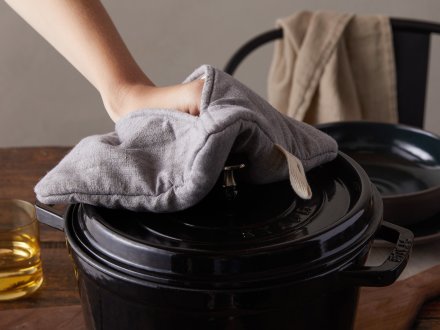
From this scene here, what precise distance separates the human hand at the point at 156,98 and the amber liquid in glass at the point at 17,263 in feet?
0.59

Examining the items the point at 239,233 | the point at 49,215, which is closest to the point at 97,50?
the point at 49,215

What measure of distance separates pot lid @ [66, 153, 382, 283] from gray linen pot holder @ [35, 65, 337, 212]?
17mm

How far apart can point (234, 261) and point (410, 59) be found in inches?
44.2

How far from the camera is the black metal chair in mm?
1483

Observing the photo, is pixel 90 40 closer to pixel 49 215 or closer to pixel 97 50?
pixel 97 50

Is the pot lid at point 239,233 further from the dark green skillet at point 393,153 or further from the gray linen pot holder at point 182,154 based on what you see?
the dark green skillet at point 393,153

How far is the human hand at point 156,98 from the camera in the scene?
684 millimetres

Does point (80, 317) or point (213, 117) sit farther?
point (80, 317)

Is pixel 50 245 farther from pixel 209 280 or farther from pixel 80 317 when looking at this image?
pixel 209 280

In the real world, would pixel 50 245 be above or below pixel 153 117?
below

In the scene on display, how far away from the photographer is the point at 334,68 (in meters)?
1.46

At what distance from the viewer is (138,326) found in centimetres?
56

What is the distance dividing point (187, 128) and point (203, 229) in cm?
9

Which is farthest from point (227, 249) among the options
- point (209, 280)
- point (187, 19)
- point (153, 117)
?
point (187, 19)
